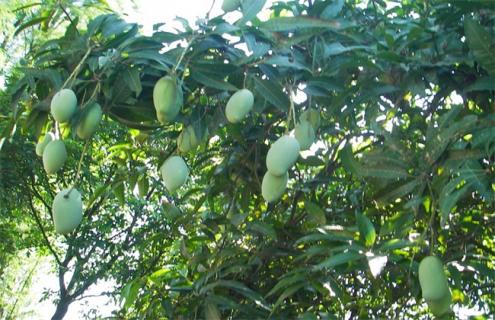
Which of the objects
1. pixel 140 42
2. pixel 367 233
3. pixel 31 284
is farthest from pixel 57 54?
pixel 31 284

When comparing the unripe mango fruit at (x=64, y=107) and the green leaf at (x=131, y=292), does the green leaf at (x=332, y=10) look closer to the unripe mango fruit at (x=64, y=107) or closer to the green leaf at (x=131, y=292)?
the unripe mango fruit at (x=64, y=107)

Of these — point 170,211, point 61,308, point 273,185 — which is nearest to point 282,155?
point 273,185

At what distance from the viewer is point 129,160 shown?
1.95 meters

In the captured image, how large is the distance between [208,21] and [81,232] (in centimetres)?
499

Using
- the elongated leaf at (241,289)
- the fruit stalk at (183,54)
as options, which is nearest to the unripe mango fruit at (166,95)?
the fruit stalk at (183,54)

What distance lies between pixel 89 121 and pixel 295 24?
400 mm

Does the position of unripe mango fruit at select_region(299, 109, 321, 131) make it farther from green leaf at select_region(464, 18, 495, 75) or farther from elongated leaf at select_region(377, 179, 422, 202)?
green leaf at select_region(464, 18, 495, 75)

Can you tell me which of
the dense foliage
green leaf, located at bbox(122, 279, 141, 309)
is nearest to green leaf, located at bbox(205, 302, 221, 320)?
the dense foliage

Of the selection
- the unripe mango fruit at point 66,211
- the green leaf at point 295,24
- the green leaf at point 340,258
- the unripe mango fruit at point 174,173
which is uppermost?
the green leaf at point 295,24

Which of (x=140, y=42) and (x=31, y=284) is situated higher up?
(x=31, y=284)

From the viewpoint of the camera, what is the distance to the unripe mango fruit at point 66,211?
109cm

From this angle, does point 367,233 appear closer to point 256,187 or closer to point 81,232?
point 256,187

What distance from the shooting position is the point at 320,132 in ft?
5.71

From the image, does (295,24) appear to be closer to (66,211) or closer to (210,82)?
(210,82)
